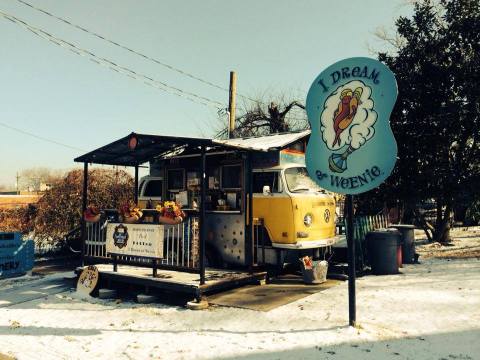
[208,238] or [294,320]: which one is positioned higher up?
[208,238]

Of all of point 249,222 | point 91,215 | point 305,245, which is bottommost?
point 305,245

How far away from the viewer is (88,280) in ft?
26.8

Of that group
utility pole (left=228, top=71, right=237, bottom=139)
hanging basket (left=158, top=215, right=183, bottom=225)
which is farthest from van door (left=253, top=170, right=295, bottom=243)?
utility pole (left=228, top=71, right=237, bottom=139)

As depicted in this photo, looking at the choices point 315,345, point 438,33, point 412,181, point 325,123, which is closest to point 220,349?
point 315,345

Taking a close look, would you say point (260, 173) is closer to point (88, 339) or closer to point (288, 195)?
point (288, 195)

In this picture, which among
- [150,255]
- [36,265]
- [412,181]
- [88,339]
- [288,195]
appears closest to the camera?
[88,339]

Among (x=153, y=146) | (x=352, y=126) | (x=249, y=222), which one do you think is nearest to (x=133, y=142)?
(x=153, y=146)

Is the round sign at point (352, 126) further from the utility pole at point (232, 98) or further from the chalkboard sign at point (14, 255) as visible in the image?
the utility pole at point (232, 98)

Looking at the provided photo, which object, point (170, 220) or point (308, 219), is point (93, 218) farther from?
point (308, 219)

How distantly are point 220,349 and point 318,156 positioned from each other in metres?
2.94

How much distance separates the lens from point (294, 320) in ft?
19.7

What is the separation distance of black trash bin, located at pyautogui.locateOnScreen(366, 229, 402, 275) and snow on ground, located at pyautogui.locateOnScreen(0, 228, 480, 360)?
4.87 ft

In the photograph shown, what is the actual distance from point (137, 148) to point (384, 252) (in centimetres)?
605

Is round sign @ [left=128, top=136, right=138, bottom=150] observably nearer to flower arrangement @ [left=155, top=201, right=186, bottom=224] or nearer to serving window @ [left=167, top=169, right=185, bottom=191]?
flower arrangement @ [left=155, top=201, right=186, bottom=224]
